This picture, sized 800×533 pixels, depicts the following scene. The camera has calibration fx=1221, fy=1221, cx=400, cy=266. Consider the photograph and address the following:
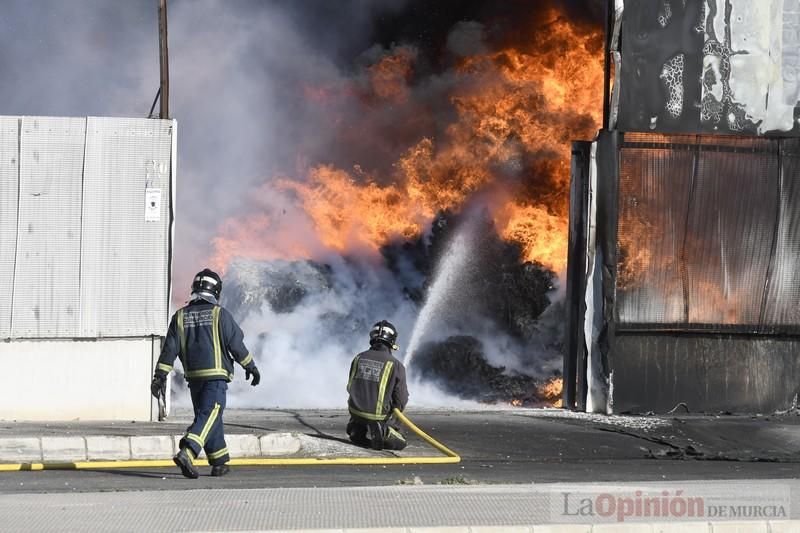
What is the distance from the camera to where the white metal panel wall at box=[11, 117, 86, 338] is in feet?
42.3

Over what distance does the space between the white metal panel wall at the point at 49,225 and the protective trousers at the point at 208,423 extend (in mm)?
4121

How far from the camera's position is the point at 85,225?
1302 cm

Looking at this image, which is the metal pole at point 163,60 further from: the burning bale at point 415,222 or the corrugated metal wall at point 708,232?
the burning bale at point 415,222

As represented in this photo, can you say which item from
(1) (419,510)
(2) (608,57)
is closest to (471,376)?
(2) (608,57)

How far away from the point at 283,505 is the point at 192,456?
187 centimetres

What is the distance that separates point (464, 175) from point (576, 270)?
6056mm

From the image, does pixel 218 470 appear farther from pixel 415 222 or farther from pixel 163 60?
pixel 415 222

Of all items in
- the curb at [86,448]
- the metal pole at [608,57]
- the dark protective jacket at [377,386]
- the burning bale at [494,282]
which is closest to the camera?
the curb at [86,448]

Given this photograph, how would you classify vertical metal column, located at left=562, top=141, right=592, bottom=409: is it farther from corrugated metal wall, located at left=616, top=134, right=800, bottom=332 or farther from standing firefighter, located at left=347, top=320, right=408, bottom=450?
standing firefighter, located at left=347, top=320, right=408, bottom=450

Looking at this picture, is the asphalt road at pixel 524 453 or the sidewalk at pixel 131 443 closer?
the asphalt road at pixel 524 453

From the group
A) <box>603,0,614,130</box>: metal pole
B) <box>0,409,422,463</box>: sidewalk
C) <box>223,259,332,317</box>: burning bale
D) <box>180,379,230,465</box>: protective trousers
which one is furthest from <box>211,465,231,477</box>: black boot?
<box>223,259,332,317</box>: burning bale

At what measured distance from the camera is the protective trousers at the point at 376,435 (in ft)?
37.0

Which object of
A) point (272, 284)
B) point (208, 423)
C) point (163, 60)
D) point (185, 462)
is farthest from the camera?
point (272, 284)

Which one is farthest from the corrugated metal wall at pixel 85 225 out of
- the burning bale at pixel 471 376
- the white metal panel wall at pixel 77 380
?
the burning bale at pixel 471 376
